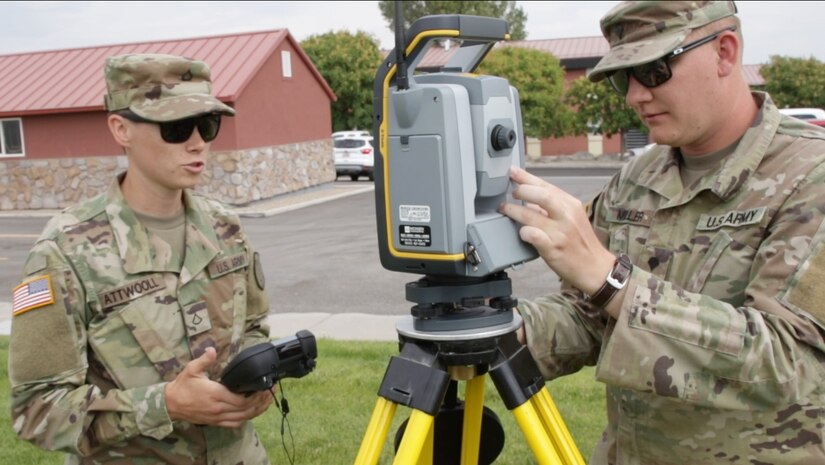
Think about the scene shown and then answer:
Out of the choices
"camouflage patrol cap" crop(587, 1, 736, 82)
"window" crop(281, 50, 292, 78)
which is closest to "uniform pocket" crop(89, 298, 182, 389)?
"camouflage patrol cap" crop(587, 1, 736, 82)

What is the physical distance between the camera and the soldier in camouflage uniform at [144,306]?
207cm

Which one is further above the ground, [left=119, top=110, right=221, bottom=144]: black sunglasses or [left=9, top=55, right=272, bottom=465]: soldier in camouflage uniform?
[left=119, top=110, right=221, bottom=144]: black sunglasses

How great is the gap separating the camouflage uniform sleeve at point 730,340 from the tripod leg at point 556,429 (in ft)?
0.72

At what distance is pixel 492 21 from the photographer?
1915mm

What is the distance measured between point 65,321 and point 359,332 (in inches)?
192

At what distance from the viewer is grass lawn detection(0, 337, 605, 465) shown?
4238 mm

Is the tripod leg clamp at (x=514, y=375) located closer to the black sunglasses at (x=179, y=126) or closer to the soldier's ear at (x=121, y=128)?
the black sunglasses at (x=179, y=126)

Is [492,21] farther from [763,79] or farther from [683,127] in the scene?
[763,79]

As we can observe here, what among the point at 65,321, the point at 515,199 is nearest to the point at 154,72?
the point at 65,321

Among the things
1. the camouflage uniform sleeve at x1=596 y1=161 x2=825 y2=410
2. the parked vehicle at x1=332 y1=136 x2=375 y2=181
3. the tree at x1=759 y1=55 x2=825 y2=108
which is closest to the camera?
the camouflage uniform sleeve at x1=596 y1=161 x2=825 y2=410

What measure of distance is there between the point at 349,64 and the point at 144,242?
1121 inches

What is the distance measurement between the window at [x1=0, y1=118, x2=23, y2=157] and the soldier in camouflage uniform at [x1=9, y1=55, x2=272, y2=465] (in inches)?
723

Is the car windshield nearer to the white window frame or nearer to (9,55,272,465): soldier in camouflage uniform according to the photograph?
the white window frame

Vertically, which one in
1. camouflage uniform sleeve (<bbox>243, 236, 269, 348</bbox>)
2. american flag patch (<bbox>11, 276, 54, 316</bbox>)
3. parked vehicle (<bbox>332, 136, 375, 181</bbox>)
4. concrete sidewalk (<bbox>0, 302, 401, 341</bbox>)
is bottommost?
concrete sidewalk (<bbox>0, 302, 401, 341</bbox>)
